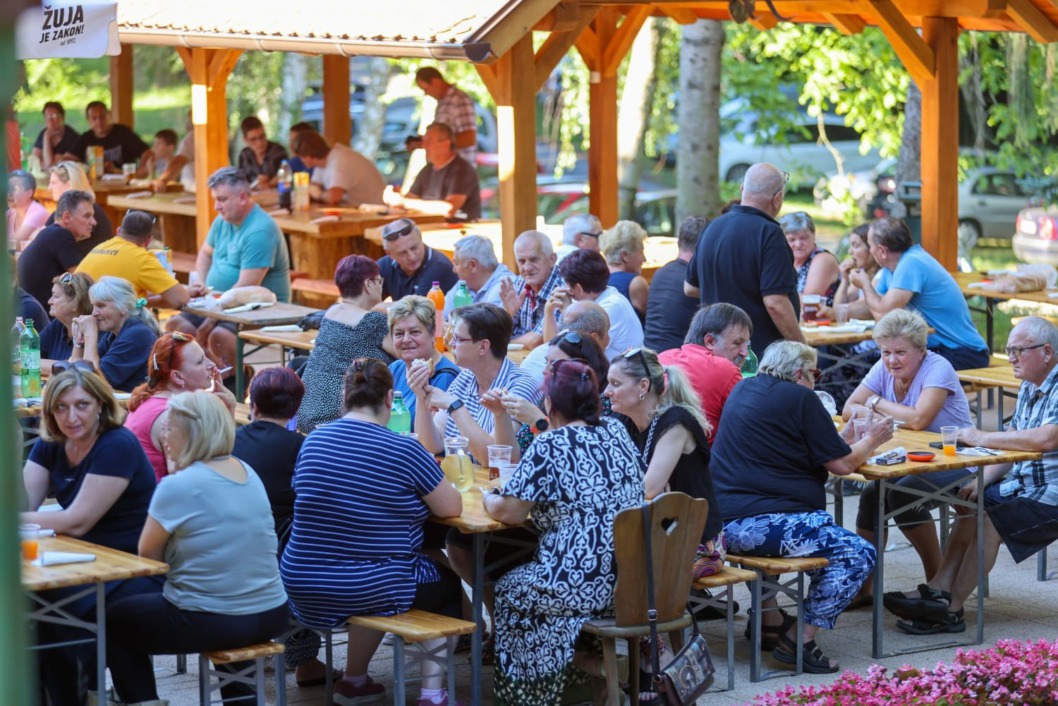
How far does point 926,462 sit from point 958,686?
140 centimetres

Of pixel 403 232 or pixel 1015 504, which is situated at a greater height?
pixel 403 232

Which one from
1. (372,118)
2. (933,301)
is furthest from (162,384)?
(372,118)

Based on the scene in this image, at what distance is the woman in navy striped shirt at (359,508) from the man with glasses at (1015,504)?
2211mm

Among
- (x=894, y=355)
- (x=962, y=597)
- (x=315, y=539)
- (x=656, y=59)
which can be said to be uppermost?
(x=656, y=59)

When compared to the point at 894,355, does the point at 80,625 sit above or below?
below

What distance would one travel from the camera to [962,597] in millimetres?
6535

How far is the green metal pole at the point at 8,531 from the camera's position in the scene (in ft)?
5.82

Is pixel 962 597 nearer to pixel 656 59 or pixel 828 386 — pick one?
pixel 828 386

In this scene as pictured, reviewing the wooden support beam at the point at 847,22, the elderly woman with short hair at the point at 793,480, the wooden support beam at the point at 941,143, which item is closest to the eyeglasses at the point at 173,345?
the elderly woman with short hair at the point at 793,480

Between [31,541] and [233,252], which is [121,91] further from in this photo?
[31,541]

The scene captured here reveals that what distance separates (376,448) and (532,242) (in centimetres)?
329

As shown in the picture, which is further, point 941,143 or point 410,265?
point 941,143

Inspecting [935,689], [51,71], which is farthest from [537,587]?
[51,71]

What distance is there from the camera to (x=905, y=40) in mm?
11109
